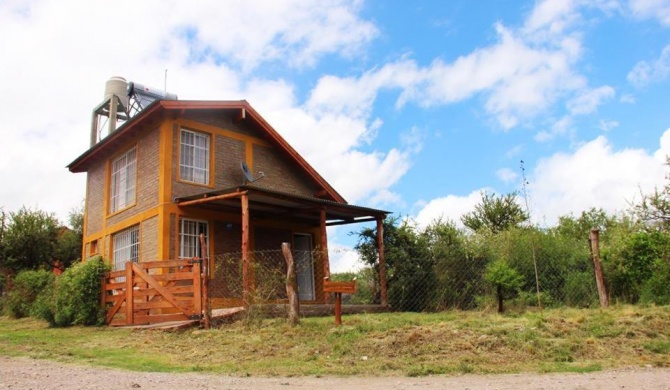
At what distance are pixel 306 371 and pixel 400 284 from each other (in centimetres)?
1139

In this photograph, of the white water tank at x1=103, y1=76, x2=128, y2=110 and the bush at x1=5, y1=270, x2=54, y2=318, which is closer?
the bush at x1=5, y1=270, x2=54, y2=318

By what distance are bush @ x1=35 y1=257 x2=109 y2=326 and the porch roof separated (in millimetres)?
3274

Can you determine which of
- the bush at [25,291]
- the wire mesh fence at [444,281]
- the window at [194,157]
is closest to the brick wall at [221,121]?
the window at [194,157]

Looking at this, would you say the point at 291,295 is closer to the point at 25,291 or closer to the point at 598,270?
the point at 598,270

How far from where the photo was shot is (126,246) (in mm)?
19109

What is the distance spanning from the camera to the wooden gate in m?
13.1

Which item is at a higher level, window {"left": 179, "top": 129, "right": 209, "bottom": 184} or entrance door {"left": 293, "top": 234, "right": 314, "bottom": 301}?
window {"left": 179, "top": 129, "right": 209, "bottom": 184}

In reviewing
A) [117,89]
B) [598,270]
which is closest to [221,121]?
[598,270]

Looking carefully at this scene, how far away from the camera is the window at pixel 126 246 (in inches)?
726

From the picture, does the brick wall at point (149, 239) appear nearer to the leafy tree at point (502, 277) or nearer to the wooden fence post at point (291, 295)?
the wooden fence post at point (291, 295)

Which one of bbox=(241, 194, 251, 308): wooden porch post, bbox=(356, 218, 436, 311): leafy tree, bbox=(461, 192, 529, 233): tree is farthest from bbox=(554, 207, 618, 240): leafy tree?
bbox=(241, 194, 251, 308): wooden porch post

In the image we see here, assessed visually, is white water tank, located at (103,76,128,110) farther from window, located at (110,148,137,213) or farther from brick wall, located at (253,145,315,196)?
brick wall, located at (253,145,315,196)

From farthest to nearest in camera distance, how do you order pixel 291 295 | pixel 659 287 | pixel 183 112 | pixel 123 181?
pixel 123 181 < pixel 183 112 < pixel 659 287 < pixel 291 295

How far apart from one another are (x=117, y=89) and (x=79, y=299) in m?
17.1
